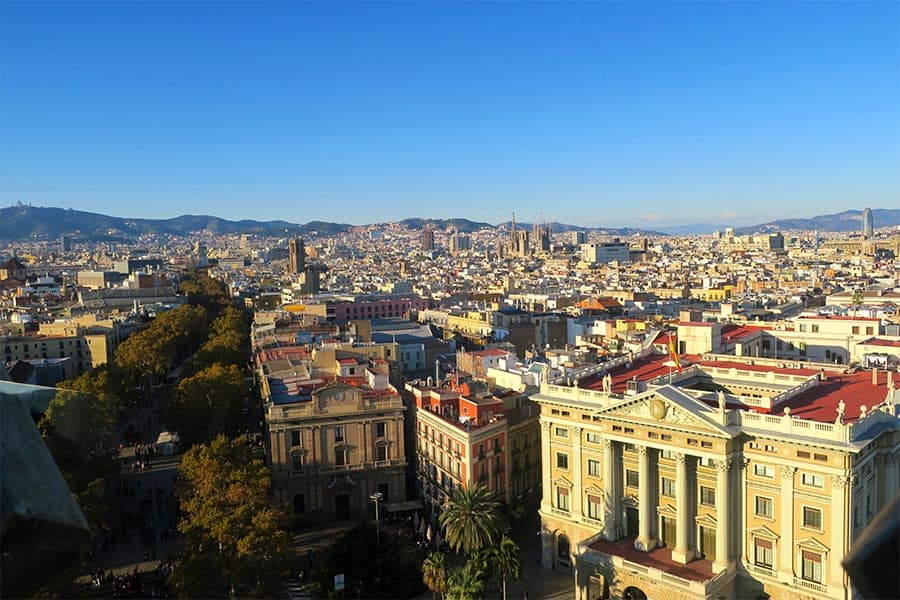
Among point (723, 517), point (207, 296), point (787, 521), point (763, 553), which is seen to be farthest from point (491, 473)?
point (207, 296)

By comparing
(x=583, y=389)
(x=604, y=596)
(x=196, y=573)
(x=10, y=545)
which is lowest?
(x=604, y=596)

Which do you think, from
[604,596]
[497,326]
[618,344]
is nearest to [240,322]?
[497,326]

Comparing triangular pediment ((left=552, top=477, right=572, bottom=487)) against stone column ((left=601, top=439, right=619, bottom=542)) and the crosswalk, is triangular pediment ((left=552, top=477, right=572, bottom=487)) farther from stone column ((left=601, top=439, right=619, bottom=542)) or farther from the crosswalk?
the crosswalk

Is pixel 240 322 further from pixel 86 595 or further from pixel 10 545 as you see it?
pixel 10 545

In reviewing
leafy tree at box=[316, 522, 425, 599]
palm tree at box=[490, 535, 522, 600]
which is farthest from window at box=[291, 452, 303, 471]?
palm tree at box=[490, 535, 522, 600]

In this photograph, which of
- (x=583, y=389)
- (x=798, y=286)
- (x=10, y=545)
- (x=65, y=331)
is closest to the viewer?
(x=10, y=545)

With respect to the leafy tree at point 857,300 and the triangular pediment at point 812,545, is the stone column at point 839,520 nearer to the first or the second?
the triangular pediment at point 812,545

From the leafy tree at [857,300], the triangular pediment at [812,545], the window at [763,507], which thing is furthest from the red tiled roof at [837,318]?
the triangular pediment at [812,545]

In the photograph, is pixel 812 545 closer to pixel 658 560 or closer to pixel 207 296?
pixel 658 560
